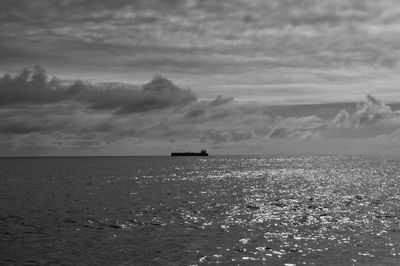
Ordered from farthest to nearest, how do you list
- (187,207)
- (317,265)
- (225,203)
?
(225,203) < (187,207) < (317,265)

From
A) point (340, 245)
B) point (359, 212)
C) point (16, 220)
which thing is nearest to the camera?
point (340, 245)

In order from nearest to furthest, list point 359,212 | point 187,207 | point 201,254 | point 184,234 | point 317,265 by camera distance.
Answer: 1. point 317,265
2. point 201,254
3. point 184,234
4. point 359,212
5. point 187,207

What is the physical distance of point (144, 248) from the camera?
150 ft

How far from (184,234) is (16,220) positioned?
26.3 metres

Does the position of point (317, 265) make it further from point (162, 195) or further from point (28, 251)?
point (162, 195)

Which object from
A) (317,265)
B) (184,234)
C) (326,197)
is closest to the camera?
(317,265)

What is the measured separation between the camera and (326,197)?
104 meters

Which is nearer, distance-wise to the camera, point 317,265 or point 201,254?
point 317,265

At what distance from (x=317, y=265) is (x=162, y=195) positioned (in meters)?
70.5

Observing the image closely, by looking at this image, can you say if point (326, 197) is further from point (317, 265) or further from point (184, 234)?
point (317, 265)

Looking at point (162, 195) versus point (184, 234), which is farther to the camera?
point (162, 195)

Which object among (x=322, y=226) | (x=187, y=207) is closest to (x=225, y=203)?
(x=187, y=207)

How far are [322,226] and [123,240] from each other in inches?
1051

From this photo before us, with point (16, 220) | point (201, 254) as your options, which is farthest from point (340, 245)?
point (16, 220)
